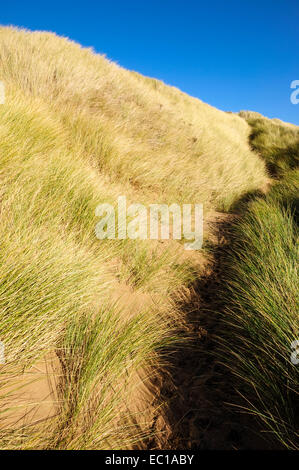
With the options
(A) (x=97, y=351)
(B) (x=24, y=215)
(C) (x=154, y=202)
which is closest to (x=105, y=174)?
(C) (x=154, y=202)

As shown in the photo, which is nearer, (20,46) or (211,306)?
(211,306)

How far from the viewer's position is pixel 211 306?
7.38ft

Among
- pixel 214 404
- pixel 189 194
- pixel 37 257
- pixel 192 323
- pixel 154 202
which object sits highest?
pixel 189 194

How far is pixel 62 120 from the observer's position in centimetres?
348

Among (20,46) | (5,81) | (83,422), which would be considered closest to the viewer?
(83,422)

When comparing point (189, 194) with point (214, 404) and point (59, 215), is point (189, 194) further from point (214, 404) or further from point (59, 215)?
point (214, 404)

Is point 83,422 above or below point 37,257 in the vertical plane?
below

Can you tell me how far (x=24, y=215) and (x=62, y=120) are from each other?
2313 mm

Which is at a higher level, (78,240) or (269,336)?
(78,240)

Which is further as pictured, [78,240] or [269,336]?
[78,240]

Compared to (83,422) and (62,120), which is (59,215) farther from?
(62,120)

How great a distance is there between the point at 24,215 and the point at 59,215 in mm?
350
